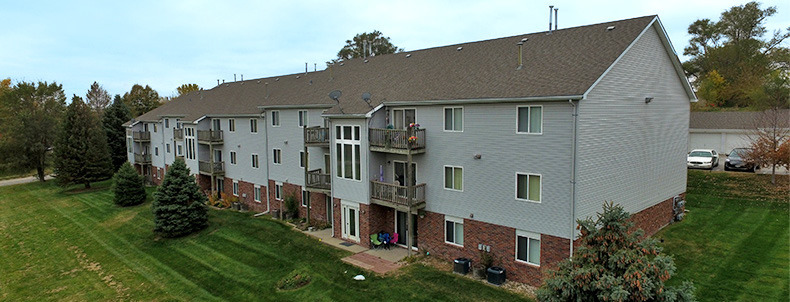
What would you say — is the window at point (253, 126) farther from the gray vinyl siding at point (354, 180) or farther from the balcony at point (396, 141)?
the balcony at point (396, 141)

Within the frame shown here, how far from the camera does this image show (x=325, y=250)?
20.4 meters

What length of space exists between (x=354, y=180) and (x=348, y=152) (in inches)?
52.9

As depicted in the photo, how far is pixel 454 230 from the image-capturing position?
17.7 meters

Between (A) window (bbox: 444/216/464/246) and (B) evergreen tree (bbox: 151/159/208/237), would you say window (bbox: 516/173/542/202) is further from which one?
(B) evergreen tree (bbox: 151/159/208/237)

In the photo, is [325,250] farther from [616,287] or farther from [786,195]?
[786,195]

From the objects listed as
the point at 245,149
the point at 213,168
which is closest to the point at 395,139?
the point at 245,149

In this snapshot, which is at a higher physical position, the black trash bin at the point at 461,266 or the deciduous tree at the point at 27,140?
the deciduous tree at the point at 27,140

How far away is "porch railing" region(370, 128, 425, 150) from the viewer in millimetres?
17869

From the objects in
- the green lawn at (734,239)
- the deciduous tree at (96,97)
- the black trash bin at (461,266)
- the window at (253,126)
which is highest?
the deciduous tree at (96,97)

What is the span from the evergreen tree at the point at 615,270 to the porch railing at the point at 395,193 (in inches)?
315

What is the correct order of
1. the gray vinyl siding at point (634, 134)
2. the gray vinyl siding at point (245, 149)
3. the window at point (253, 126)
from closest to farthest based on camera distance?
the gray vinyl siding at point (634, 134), the gray vinyl siding at point (245, 149), the window at point (253, 126)

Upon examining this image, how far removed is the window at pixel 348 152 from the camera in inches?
791

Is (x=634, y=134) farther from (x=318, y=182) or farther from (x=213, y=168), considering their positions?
(x=213, y=168)

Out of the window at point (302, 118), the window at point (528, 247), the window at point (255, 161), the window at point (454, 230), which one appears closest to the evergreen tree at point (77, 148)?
the window at point (255, 161)
